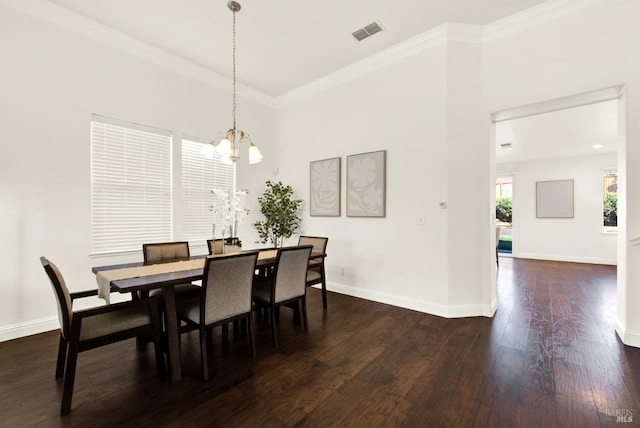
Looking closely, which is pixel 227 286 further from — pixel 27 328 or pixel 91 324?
pixel 27 328

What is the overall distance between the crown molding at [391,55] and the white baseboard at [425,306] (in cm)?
317

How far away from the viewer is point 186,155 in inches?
170

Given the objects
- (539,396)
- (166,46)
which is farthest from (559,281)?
(166,46)

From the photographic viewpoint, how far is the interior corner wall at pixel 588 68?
106 inches

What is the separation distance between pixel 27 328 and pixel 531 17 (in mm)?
6183

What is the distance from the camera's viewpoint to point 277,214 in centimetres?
474

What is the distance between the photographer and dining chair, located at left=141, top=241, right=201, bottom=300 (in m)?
2.93

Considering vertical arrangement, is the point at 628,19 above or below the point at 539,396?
above

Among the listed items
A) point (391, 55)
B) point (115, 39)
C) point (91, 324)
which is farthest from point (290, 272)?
point (115, 39)

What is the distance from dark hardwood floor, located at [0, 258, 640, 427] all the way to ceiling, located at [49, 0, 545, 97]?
3.43 meters

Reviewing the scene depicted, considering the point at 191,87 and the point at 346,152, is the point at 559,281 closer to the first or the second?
the point at 346,152

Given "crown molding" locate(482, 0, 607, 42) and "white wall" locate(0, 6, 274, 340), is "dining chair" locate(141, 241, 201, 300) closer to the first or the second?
"white wall" locate(0, 6, 274, 340)

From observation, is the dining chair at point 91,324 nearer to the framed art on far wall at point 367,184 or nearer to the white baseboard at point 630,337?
the framed art on far wall at point 367,184

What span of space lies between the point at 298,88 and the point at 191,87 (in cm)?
174
